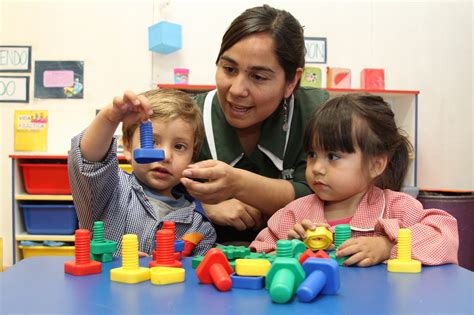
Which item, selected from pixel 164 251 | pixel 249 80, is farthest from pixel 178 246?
pixel 249 80

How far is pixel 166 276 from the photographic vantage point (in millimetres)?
649

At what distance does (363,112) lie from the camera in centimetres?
115

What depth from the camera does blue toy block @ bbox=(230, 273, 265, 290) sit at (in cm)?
63

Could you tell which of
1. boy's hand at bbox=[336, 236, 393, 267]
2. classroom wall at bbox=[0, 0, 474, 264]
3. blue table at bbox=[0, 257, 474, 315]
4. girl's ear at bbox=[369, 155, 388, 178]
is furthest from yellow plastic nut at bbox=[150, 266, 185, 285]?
classroom wall at bbox=[0, 0, 474, 264]

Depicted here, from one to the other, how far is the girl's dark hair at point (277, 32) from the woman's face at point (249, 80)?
0.06 feet

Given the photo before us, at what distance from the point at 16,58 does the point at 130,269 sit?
2928mm

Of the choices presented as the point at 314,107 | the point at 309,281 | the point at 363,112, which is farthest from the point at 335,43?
the point at 309,281

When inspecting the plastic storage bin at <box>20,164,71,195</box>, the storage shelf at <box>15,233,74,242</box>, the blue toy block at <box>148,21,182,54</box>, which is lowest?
the storage shelf at <box>15,233,74,242</box>

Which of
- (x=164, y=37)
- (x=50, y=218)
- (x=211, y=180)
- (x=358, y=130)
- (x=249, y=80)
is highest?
(x=164, y=37)

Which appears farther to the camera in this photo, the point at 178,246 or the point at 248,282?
the point at 178,246

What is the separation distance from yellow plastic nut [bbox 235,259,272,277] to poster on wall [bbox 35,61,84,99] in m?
2.77

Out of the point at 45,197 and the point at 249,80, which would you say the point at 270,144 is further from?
the point at 45,197

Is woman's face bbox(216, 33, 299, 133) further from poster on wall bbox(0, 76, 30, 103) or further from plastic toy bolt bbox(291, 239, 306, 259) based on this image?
poster on wall bbox(0, 76, 30, 103)

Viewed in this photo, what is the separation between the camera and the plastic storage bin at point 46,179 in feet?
9.12
